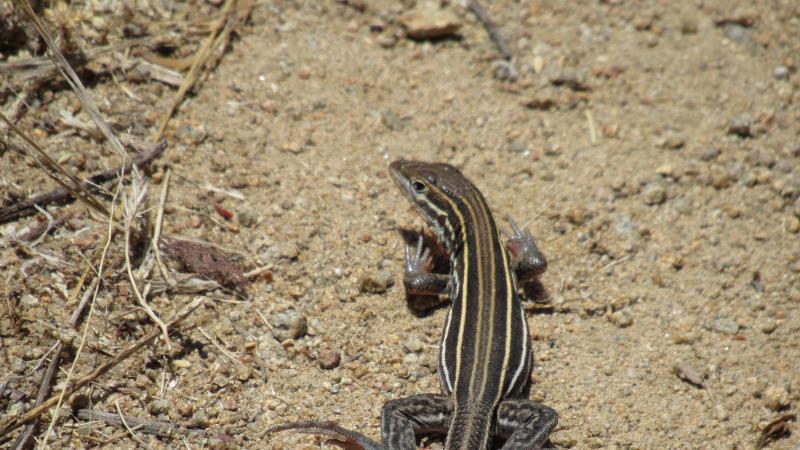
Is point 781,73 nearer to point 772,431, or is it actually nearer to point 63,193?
point 772,431

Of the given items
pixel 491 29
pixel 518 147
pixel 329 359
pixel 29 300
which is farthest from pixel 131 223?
pixel 491 29

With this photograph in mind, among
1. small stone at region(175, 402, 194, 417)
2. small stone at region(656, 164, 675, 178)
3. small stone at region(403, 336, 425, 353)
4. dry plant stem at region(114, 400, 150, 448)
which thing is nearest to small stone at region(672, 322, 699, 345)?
small stone at region(656, 164, 675, 178)

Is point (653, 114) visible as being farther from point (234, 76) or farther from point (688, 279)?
point (234, 76)

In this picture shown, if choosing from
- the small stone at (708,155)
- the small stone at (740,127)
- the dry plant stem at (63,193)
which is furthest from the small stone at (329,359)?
the small stone at (740,127)

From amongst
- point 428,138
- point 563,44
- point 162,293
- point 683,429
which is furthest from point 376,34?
point 683,429

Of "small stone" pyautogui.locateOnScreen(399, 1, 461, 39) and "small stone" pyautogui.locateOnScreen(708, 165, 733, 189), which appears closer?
"small stone" pyautogui.locateOnScreen(708, 165, 733, 189)

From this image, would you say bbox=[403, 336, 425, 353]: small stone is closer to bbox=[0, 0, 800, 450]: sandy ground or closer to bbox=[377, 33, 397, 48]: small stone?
bbox=[0, 0, 800, 450]: sandy ground
